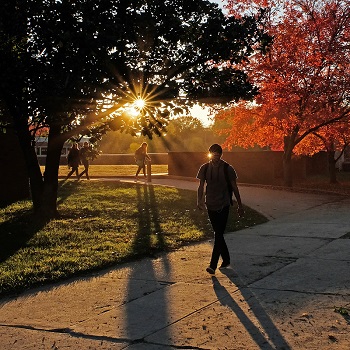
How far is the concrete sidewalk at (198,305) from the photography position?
5.82 meters

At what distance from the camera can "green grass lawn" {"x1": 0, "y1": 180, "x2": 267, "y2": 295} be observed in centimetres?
939

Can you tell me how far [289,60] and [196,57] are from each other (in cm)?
982

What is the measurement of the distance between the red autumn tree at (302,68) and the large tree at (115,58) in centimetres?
876

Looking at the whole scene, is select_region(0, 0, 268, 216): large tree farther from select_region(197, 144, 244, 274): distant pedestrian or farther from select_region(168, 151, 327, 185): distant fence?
select_region(168, 151, 327, 185): distant fence

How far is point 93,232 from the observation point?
510 inches

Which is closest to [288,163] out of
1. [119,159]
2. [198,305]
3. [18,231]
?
[18,231]

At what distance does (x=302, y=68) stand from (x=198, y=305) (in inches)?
674

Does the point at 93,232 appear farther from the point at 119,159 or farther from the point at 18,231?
the point at 119,159

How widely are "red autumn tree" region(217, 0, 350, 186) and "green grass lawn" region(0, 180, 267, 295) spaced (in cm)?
507

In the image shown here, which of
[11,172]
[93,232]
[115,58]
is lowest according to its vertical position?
[93,232]

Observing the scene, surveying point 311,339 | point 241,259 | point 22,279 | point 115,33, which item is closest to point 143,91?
point 115,33

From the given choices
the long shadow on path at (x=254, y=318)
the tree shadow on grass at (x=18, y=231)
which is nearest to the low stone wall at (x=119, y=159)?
the tree shadow on grass at (x=18, y=231)

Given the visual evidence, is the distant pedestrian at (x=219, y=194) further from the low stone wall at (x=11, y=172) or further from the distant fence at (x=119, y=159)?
the distant fence at (x=119, y=159)

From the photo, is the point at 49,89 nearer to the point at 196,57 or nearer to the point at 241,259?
the point at 196,57
